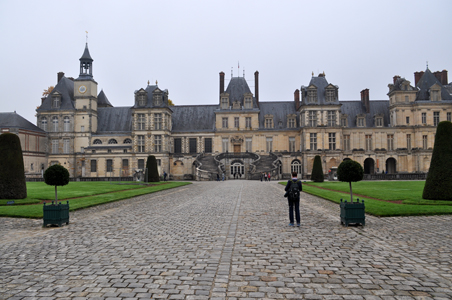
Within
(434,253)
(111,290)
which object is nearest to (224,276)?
(111,290)

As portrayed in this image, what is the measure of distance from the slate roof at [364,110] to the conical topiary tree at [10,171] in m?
49.4

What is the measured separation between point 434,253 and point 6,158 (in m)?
19.4

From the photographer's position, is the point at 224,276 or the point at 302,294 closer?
the point at 302,294

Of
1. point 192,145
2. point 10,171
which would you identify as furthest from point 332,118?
point 10,171

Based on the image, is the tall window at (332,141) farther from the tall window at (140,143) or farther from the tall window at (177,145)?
the tall window at (140,143)

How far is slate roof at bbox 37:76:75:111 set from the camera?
57.3 metres

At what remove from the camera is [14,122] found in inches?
2041

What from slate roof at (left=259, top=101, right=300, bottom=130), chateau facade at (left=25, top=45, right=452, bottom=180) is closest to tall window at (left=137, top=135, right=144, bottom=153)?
chateau facade at (left=25, top=45, right=452, bottom=180)

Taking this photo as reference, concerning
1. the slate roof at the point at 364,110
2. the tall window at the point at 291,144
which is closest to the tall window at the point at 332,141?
the slate roof at the point at 364,110

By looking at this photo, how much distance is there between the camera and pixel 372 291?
17.9ft

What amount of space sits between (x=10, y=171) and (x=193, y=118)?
140 feet

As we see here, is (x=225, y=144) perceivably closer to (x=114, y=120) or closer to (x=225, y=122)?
(x=225, y=122)

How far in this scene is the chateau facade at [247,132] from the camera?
54.2m

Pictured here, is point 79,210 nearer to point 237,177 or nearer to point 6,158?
point 6,158
